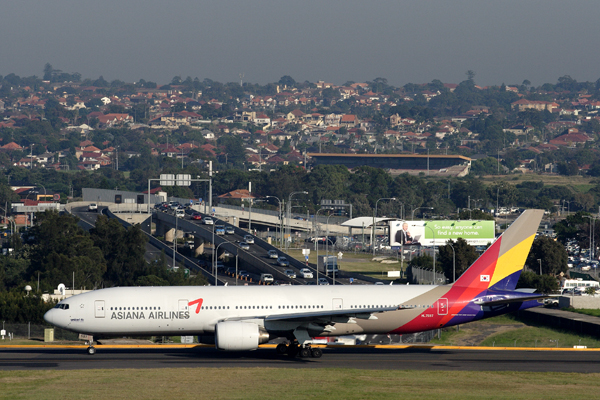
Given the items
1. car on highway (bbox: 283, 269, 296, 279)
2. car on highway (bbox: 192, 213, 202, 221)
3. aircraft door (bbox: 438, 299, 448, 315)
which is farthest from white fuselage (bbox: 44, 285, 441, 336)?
car on highway (bbox: 192, 213, 202, 221)

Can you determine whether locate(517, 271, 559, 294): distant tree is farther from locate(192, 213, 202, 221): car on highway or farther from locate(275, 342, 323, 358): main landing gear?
locate(192, 213, 202, 221): car on highway

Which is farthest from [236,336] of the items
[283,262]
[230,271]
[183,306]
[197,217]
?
[197,217]

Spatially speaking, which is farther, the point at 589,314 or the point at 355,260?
the point at 355,260

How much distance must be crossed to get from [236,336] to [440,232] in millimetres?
97582

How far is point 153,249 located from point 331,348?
106m

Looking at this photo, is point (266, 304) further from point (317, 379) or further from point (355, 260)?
point (355, 260)

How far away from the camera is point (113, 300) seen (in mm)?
44969

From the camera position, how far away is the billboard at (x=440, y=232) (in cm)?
13600

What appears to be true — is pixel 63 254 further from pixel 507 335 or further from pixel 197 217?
pixel 507 335

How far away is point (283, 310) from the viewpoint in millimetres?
45094

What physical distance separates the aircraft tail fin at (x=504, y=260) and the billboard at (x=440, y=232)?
86258 mm

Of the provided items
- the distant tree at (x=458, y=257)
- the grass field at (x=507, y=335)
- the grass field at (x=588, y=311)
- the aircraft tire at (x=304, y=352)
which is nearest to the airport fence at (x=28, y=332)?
the aircraft tire at (x=304, y=352)

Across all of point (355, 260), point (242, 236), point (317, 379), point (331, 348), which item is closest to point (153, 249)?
point (242, 236)

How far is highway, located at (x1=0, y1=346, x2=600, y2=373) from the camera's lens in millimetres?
42438
